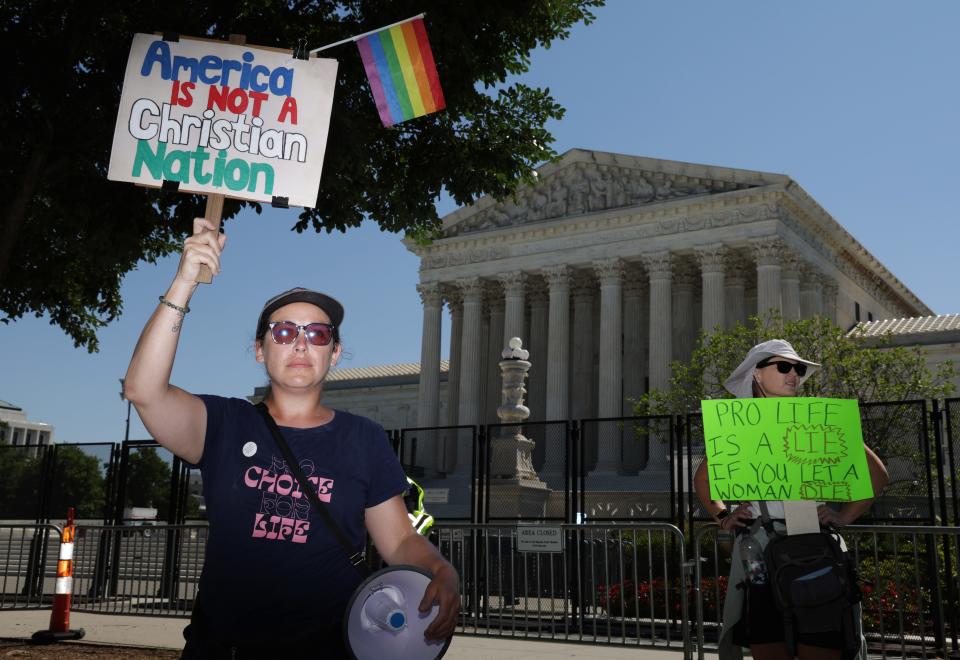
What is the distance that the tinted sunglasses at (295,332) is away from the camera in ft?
11.4

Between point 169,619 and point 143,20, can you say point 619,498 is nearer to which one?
point 169,619

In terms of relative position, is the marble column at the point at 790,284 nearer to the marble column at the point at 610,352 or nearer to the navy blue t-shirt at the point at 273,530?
the marble column at the point at 610,352

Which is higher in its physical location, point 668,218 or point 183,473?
point 668,218

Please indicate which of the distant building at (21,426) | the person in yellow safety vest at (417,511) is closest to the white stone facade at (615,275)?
the person in yellow safety vest at (417,511)

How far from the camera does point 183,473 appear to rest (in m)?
17.8

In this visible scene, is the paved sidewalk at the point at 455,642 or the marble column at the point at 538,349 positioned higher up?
the marble column at the point at 538,349

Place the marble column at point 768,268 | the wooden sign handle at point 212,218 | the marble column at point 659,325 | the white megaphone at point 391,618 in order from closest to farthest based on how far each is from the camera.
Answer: the white megaphone at point 391,618 → the wooden sign handle at point 212,218 → the marble column at point 768,268 → the marble column at point 659,325

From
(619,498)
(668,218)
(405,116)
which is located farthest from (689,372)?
(405,116)

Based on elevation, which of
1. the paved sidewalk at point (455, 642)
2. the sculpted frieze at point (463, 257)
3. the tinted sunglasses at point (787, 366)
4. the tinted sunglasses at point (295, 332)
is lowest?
the paved sidewalk at point (455, 642)

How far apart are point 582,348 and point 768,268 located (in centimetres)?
1348

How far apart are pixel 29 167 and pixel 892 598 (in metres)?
12.8

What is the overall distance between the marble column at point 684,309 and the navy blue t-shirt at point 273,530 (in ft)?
163

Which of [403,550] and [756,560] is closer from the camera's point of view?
[403,550]

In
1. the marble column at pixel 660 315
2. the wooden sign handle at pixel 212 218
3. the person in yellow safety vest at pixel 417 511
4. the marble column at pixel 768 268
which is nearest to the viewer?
the wooden sign handle at pixel 212 218
